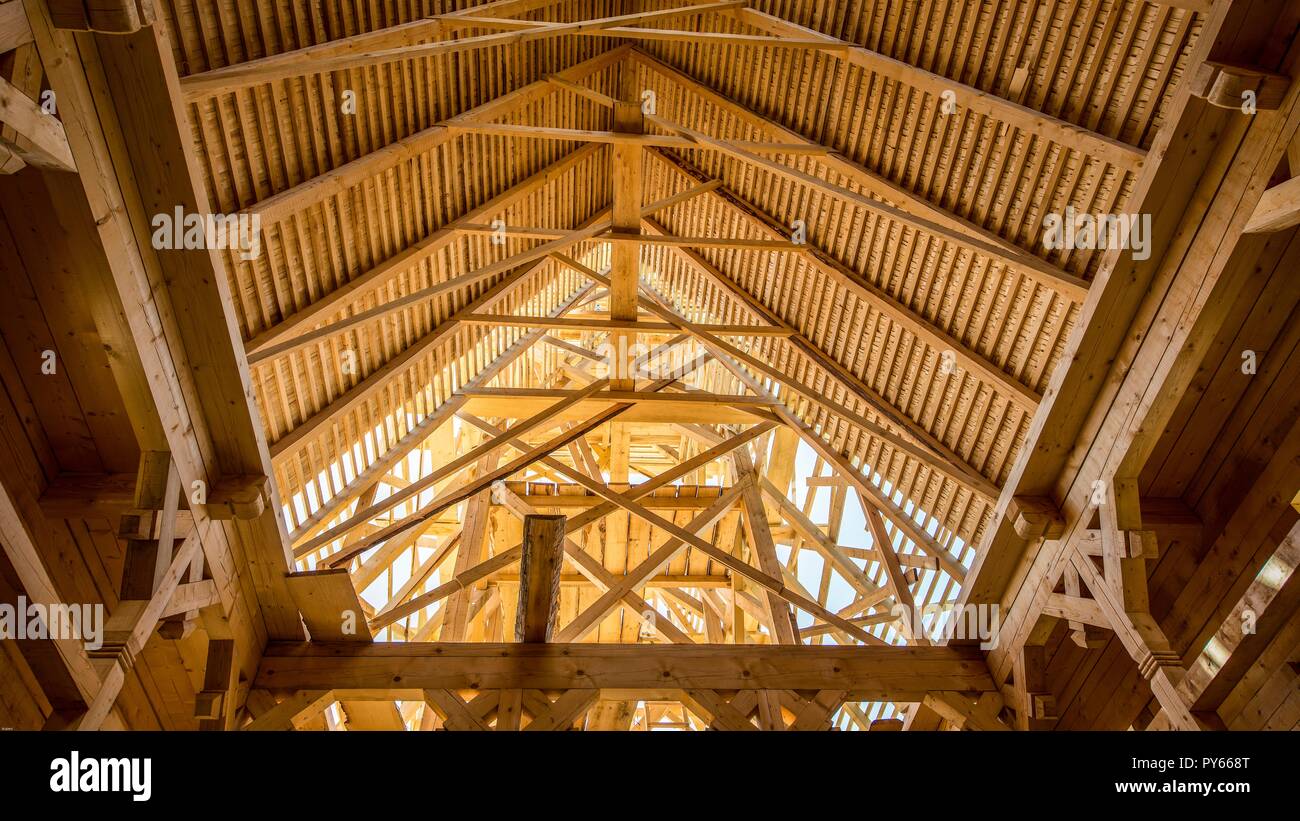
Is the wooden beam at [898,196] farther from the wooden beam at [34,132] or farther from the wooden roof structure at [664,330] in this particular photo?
the wooden beam at [34,132]

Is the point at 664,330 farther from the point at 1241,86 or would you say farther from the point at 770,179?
the point at 1241,86

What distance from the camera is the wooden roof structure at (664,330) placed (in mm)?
3869

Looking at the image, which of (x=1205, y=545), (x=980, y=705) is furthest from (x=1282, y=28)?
(x=980, y=705)

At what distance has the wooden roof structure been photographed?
387 centimetres

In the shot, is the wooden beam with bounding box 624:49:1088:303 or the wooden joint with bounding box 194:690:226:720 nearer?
the wooden joint with bounding box 194:690:226:720

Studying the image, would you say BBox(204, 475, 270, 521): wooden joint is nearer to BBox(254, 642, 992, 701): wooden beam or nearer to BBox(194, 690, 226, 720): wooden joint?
BBox(194, 690, 226, 720): wooden joint

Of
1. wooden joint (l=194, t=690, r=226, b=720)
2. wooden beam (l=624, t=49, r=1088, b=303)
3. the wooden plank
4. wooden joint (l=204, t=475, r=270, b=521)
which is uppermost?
the wooden plank

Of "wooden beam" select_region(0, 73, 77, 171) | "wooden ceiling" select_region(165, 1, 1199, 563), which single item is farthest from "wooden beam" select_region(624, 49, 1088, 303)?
"wooden beam" select_region(0, 73, 77, 171)

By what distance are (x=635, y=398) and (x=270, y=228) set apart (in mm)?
3358

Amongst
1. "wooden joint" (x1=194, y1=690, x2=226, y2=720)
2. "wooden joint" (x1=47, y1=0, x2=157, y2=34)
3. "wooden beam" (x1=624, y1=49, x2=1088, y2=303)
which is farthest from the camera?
"wooden beam" (x1=624, y1=49, x2=1088, y2=303)

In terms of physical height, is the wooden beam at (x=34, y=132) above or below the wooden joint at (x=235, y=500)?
above

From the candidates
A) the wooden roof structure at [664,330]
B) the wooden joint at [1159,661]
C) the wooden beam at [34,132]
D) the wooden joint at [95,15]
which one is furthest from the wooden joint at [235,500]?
the wooden joint at [1159,661]

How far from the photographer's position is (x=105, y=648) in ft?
12.8
